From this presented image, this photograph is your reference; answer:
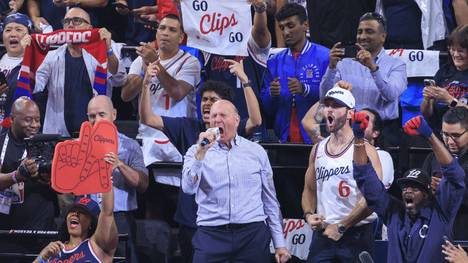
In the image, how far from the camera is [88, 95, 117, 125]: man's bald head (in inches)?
402

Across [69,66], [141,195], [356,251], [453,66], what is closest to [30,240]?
[141,195]

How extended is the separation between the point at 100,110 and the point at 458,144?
9.67 feet

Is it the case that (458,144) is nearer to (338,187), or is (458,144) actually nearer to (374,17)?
(338,187)

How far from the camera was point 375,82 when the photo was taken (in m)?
10.4

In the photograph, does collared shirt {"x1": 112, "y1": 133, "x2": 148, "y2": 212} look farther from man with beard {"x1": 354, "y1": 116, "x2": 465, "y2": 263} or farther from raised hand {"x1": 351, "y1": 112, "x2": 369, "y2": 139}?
raised hand {"x1": 351, "y1": 112, "x2": 369, "y2": 139}

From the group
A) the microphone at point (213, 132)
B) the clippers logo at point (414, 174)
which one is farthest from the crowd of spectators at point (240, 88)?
the microphone at point (213, 132)

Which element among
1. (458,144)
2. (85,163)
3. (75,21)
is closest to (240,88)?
(75,21)

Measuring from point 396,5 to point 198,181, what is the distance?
319 centimetres

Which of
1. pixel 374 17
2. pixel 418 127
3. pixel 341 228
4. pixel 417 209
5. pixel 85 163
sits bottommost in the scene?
pixel 341 228

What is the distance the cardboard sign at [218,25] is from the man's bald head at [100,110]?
1.13 meters

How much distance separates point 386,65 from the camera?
10578mm

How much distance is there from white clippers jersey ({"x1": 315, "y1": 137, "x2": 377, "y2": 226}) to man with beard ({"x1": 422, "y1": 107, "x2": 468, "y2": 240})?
0.60 m

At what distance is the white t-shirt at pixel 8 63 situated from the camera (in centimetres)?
1164

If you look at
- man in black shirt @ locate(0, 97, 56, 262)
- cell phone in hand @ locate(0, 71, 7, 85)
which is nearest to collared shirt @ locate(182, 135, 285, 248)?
man in black shirt @ locate(0, 97, 56, 262)
